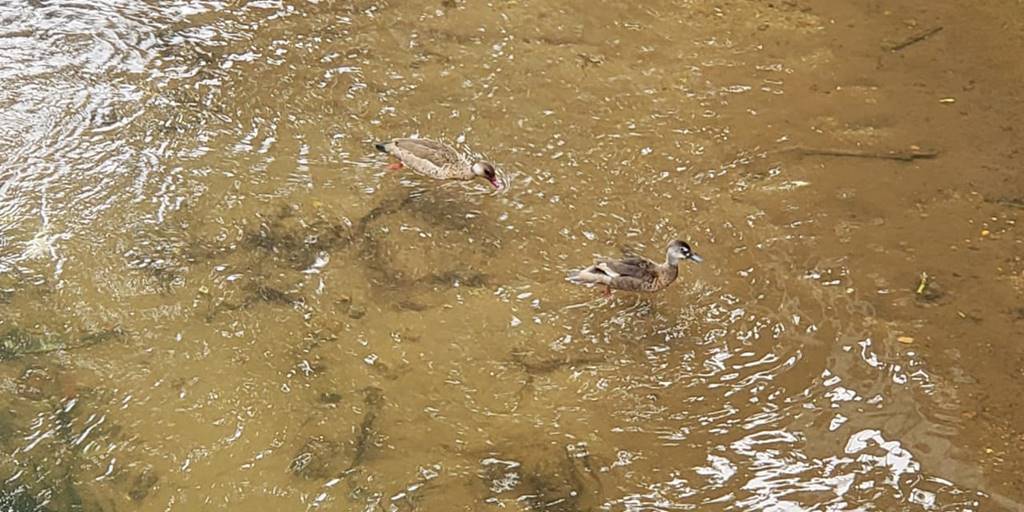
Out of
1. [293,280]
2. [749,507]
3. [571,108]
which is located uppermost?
[571,108]

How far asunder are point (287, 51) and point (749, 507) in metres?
4.21

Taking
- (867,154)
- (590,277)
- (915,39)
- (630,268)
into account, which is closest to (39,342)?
(590,277)

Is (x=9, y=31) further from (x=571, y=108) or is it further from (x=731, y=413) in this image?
(x=731, y=413)

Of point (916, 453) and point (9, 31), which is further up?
point (9, 31)

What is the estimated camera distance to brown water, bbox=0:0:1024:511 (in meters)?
3.93

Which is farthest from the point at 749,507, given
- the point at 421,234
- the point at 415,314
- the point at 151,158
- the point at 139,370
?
the point at 151,158

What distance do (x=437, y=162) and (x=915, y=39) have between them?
3431 millimetres

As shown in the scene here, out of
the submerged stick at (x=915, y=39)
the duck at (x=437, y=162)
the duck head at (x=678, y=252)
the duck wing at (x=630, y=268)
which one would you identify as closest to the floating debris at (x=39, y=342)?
the duck at (x=437, y=162)

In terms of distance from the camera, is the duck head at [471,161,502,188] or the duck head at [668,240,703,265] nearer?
the duck head at [668,240,703,265]

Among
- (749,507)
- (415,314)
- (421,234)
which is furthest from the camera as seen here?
(421,234)

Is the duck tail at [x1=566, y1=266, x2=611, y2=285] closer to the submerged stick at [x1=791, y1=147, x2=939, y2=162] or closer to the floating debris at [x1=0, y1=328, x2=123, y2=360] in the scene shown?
the submerged stick at [x1=791, y1=147, x2=939, y2=162]

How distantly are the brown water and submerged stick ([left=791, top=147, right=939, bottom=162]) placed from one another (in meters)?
0.04

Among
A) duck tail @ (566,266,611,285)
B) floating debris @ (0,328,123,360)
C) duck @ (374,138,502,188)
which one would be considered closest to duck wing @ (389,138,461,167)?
duck @ (374,138,502,188)

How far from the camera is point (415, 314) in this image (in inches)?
179
